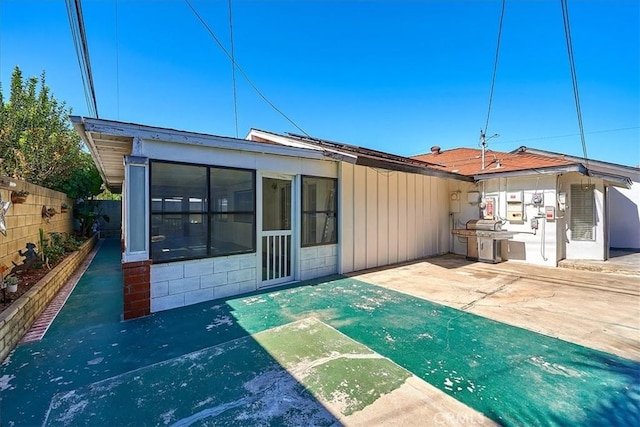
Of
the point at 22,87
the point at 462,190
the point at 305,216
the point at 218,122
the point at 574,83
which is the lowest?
the point at 305,216

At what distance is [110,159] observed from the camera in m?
5.40

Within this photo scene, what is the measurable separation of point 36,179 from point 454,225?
1374 centimetres

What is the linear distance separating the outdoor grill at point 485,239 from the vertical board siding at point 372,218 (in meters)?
3.14

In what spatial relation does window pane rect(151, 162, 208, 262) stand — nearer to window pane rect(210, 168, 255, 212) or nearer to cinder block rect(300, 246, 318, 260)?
window pane rect(210, 168, 255, 212)

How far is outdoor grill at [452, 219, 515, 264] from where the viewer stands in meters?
7.31

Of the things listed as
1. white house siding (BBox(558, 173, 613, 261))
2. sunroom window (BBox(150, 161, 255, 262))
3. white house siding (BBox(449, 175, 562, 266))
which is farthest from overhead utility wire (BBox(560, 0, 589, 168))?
sunroom window (BBox(150, 161, 255, 262))

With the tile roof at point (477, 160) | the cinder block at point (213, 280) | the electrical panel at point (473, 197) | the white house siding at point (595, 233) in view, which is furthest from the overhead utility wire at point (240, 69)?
the white house siding at point (595, 233)

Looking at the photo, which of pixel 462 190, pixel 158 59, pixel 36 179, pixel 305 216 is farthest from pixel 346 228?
pixel 36 179

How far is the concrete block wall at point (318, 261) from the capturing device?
5645mm

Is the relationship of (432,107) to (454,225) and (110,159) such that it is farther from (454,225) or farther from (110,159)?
(110,159)

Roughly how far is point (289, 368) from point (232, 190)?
310cm

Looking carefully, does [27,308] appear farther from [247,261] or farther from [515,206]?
[515,206]

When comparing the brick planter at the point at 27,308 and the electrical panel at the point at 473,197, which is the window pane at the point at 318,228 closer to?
the brick planter at the point at 27,308

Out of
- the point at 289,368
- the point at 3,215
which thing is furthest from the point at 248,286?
the point at 3,215
